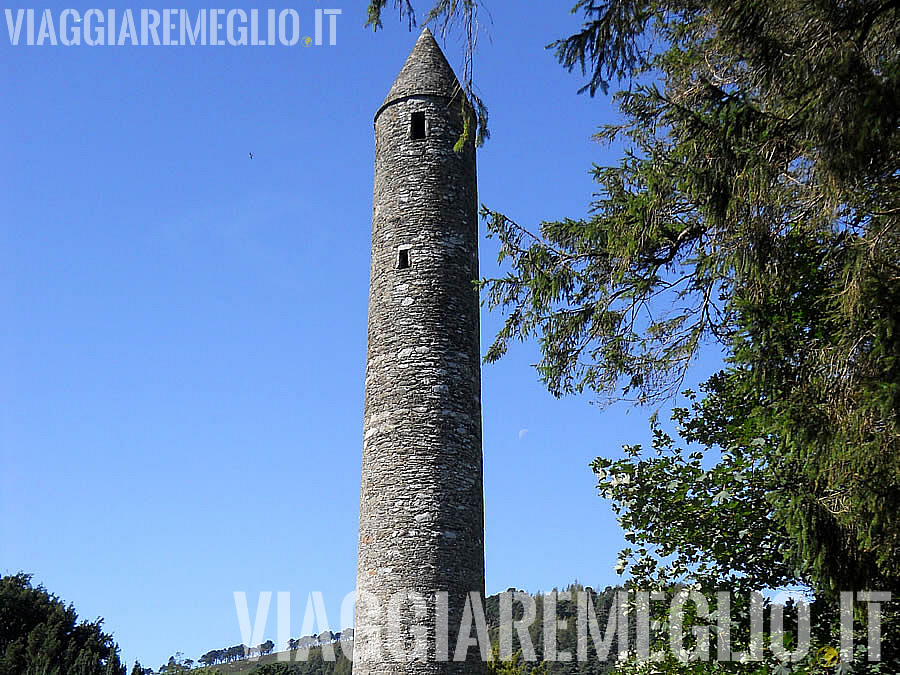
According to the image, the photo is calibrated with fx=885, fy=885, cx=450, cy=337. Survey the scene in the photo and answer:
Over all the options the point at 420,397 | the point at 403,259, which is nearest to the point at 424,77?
the point at 403,259

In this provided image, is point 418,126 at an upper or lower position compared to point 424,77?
lower

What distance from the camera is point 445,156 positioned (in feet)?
43.2

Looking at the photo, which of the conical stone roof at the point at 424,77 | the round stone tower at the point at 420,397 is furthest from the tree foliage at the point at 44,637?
the conical stone roof at the point at 424,77

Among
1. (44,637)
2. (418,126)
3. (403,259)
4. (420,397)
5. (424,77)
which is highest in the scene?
(424,77)

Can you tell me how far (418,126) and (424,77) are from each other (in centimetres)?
98

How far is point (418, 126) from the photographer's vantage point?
1344 centimetres

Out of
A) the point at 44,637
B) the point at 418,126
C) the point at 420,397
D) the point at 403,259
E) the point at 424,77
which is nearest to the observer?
the point at 420,397

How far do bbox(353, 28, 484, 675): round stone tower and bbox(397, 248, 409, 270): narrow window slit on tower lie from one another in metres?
0.02

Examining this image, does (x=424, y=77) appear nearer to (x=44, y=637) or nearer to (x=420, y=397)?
(x=420, y=397)

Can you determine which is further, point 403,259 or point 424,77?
point 424,77

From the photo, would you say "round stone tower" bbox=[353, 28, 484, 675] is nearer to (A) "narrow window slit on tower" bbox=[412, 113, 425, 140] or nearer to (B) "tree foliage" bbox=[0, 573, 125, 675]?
(A) "narrow window slit on tower" bbox=[412, 113, 425, 140]

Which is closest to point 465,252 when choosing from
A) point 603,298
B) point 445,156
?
point 445,156

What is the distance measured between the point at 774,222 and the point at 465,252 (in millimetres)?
6693

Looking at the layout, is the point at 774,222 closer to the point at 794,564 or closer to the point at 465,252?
the point at 794,564
